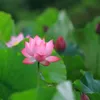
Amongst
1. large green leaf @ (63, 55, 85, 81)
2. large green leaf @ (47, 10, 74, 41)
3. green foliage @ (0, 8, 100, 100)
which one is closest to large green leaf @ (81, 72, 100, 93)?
green foliage @ (0, 8, 100, 100)

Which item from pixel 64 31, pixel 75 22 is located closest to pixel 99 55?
pixel 64 31

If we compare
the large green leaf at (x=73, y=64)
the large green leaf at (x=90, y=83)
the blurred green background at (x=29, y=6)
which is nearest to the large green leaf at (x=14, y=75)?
the large green leaf at (x=90, y=83)

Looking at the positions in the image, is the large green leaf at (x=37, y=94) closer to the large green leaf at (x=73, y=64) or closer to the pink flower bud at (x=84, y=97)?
the pink flower bud at (x=84, y=97)

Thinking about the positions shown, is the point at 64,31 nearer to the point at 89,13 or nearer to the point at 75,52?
the point at 75,52

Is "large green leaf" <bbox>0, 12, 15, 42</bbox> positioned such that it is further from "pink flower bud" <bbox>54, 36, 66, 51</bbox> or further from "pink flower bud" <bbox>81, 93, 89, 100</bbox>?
"pink flower bud" <bbox>81, 93, 89, 100</bbox>

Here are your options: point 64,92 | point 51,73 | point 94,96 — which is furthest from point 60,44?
point 64,92
